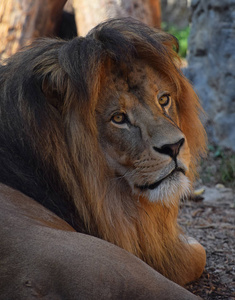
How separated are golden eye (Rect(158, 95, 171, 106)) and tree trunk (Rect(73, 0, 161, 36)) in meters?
2.73

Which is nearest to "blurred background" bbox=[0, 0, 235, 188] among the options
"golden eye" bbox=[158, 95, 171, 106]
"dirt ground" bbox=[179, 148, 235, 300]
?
"dirt ground" bbox=[179, 148, 235, 300]

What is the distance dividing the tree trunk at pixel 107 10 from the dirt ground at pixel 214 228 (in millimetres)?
2020

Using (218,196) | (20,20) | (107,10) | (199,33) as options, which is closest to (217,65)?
(199,33)

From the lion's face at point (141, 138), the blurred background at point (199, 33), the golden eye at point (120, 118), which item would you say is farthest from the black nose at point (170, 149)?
the blurred background at point (199, 33)

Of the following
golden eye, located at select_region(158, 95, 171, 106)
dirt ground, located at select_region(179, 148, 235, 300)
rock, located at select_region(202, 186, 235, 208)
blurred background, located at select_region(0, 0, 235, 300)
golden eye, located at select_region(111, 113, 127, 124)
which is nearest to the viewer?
golden eye, located at select_region(111, 113, 127, 124)

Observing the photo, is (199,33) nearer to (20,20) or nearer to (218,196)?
(20,20)

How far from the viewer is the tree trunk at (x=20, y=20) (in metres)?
6.36

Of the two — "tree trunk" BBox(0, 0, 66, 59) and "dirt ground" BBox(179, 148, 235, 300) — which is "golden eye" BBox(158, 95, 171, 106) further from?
"tree trunk" BBox(0, 0, 66, 59)

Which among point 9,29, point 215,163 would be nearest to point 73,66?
point 9,29

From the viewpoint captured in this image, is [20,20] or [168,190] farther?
[20,20]

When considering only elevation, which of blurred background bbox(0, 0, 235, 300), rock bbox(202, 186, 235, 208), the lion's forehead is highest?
the lion's forehead

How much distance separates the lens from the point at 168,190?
320 centimetres

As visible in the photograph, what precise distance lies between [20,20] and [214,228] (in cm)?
329

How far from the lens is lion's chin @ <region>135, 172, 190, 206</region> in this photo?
3184 millimetres
